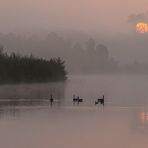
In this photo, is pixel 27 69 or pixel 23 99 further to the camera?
pixel 27 69

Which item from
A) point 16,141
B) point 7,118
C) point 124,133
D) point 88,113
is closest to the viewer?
point 16,141

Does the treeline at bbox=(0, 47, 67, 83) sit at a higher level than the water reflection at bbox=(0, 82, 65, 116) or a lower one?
higher

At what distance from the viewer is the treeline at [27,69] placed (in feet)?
416

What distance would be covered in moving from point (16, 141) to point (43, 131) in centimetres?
521

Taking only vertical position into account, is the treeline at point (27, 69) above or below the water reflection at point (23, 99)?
above

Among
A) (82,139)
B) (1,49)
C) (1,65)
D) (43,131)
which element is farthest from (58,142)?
(1,49)

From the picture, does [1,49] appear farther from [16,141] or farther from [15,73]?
[16,141]

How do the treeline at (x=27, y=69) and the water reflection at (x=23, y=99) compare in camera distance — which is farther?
the treeline at (x=27, y=69)

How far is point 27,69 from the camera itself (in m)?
133

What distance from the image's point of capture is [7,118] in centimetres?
4925

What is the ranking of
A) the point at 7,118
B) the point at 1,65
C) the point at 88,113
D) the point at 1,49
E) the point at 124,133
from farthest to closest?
the point at 1,49, the point at 1,65, the point at 88,113, the point at 7,118, the point at 124,133

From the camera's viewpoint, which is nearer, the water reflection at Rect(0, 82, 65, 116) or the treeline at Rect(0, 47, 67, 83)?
the water reflection at Rect(0, 82, 65, 116)

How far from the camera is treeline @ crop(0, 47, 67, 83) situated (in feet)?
416

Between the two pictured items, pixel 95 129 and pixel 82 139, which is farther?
pixel 95 129
